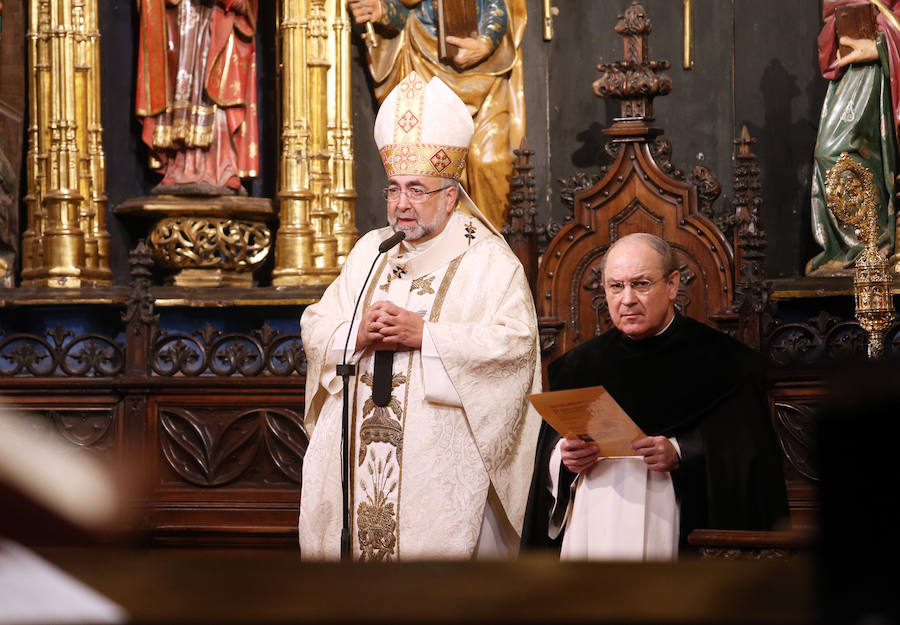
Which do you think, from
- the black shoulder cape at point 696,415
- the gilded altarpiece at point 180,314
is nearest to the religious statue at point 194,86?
the gilded altarpiece at point 180,314

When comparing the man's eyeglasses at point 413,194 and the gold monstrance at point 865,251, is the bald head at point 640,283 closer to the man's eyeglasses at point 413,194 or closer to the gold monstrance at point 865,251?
the man's eyeglasses at point 413,194

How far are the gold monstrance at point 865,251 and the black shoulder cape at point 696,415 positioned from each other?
1.26 meters

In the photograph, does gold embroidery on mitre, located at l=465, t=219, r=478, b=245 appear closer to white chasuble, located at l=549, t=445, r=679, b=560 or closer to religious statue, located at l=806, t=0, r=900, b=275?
white chasuble, located at l=549, t=445, r=679, b=560

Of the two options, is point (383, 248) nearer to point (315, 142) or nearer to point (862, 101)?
point (315, 142)

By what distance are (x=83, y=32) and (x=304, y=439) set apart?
265 centimetres

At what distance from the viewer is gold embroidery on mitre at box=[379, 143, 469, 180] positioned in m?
4.97

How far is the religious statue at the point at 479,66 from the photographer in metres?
7.10

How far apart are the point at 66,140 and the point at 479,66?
7.45ft

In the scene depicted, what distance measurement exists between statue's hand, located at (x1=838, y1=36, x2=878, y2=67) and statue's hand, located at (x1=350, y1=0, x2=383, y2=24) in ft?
8.00

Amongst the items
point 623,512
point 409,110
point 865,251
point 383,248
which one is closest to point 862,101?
point 865,251

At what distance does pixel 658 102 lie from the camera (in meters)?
7.66

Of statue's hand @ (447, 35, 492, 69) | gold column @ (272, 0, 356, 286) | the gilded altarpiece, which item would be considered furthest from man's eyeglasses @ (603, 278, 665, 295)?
statue's hand @ (447, 35, 492, 69)

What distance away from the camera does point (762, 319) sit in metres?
5.61

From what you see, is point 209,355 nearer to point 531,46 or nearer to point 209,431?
point 209,431
